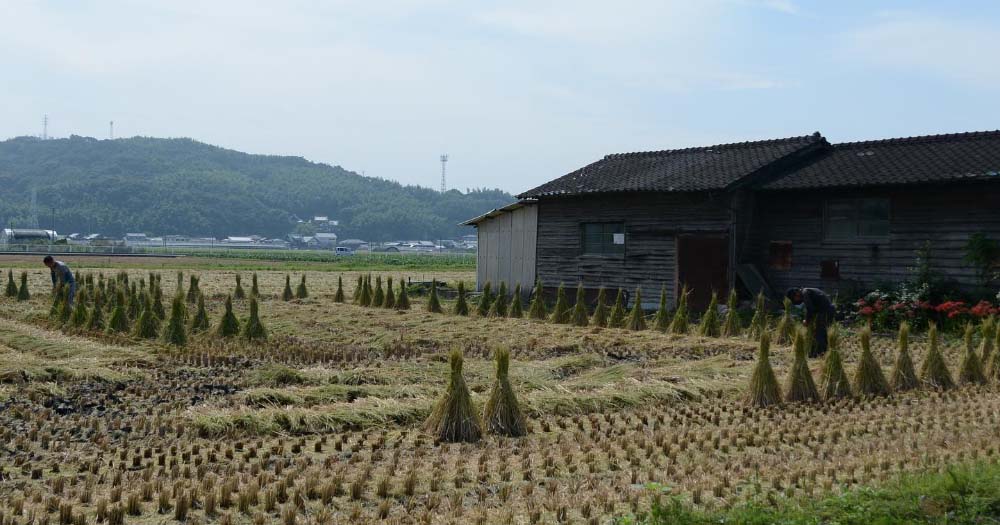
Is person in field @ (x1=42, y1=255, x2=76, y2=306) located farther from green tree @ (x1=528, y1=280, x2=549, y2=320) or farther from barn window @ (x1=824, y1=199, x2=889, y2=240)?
barn window @ (x1=824, y1=199, x2=889, y2=240)

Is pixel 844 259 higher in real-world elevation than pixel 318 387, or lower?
higher

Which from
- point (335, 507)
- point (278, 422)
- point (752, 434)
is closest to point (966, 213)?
point (752, 434)

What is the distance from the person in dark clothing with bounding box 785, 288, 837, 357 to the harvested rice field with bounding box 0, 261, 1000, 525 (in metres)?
0.44

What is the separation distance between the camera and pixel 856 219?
18984 mm

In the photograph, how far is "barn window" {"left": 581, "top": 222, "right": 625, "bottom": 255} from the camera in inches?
867

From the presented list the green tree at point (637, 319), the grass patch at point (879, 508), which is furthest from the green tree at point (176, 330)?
the grass patch at point (879, 508)

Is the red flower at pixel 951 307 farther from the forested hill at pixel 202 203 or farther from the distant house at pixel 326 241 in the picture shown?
the forested hill at pixel 202 203

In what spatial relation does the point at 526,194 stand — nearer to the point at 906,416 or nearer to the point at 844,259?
the point at 844,259

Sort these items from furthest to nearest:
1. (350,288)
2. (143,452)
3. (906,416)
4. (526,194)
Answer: (350,288), (526,194), (906,416), (143,452)

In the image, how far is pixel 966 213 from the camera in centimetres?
1748

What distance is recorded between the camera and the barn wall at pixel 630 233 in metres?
20.5

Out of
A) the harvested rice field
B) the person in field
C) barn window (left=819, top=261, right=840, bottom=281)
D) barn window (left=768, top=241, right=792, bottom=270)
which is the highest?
barn window (left=768, top=241, right=792, bottom=270)

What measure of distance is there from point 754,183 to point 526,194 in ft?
19.1

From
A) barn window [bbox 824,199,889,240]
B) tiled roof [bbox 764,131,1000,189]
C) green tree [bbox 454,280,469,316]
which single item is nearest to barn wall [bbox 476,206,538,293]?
green tree [bbox 454,280,469,316]
